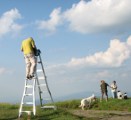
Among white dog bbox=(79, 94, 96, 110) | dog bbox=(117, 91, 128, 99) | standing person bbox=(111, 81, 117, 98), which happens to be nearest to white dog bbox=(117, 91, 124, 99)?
dog bbox=(117, 91, 128, 99)

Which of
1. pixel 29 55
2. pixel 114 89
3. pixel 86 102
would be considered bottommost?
pixel 86 102

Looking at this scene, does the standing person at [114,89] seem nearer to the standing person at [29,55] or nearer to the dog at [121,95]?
the dog at [121,95]

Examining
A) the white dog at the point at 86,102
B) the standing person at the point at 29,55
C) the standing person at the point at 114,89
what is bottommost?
the white dog at the point at 86,102

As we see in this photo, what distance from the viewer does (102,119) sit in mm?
19656

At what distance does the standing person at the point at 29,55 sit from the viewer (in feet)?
65.7

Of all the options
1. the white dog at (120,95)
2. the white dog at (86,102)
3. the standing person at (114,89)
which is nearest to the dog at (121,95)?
the white dog at (120,95)

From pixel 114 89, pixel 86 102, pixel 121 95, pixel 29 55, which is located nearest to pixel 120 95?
pixel 121 95

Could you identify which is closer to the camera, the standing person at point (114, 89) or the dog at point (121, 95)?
the dog at point (121, 95)

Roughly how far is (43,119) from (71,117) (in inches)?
67.2

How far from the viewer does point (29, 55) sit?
20.0 m

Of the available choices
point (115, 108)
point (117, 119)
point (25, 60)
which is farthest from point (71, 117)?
point (115, 108)

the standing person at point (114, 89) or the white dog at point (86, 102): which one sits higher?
the standing person at point (114, 89)

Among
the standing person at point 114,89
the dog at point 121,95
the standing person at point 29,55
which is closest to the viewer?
the standing person at point 29,55

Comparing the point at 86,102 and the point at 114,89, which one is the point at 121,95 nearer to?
the point at 114,89
